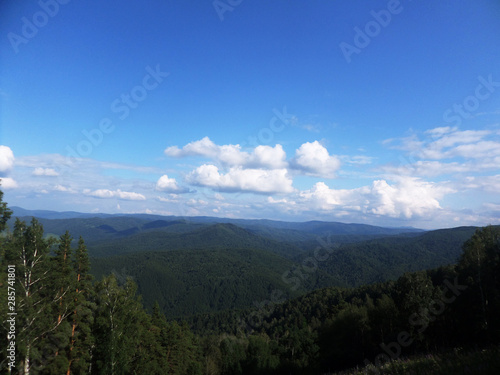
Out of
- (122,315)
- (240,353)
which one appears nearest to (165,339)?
(122,315)

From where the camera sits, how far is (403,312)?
1020 inches

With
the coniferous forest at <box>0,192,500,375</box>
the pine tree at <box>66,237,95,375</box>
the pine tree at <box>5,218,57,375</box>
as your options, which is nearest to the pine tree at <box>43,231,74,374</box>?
the coniferous forest at <box>0,192,500,375</box>

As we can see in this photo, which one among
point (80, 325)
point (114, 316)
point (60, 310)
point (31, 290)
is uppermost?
point (31, 290)

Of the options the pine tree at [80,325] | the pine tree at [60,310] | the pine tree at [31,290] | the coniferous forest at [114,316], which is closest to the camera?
the pine tree at [31,290]

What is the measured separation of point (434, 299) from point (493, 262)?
6175 mm

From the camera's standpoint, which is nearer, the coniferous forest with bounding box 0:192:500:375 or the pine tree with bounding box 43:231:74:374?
the coniferous forest with bounding box 0:192:500:375

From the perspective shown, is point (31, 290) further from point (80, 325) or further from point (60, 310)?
point (80, 325)

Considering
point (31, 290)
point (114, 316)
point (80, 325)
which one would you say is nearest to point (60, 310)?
point (80, 325)

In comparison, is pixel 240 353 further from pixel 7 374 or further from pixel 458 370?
pixel 458 370

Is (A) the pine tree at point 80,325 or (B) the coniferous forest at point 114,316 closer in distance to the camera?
(B) the coniferous forest at point 114,316

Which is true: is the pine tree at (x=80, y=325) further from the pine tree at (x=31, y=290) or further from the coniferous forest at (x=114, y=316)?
the pine tree at (x=31, y=290)

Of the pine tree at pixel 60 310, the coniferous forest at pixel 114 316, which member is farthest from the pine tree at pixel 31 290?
the pine tree at pixel 60 310

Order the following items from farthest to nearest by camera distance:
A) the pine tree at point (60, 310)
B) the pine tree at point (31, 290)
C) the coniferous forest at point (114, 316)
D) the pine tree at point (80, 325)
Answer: the pine tree at point (80, 325) < the pine tree at point (60, 310) < the coniferous forest at point (114, 316) < the pine tree at point (31, 290)

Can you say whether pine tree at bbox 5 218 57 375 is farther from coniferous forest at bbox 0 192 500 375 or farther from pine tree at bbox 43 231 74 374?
pine tree at bbox 43 231 74 374
